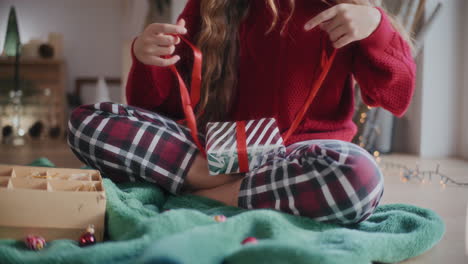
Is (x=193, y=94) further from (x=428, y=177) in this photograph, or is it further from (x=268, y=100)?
(x=428, y=177)

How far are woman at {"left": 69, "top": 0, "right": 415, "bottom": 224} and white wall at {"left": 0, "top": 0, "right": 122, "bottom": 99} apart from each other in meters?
2.36

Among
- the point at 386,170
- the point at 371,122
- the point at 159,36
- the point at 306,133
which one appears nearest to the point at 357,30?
the point at 306,133

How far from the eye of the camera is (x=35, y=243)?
22.5 inches

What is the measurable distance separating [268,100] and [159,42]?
256 mm

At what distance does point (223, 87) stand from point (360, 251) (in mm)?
529

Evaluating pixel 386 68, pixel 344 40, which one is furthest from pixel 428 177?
pixel 344 40

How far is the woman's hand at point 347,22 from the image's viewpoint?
0.76m

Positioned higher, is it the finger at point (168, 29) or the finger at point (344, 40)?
the finger at point (168, 29)

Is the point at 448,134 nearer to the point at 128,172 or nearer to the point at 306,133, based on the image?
the point at 306,133

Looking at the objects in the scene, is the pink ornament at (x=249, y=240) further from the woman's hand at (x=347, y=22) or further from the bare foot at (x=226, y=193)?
the woman's hand at (x=347, y=22)

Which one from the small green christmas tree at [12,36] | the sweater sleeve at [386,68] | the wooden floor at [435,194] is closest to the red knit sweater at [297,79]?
the sweater sleeve at [386,68]

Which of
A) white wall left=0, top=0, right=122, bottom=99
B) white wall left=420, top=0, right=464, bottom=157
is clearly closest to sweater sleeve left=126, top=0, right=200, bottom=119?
white wall left=420, top=0, right=464, bottom=157

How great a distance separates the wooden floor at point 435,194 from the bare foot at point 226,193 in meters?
0.30

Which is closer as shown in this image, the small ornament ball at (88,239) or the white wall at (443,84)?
the small ornament ball at (88,239)
